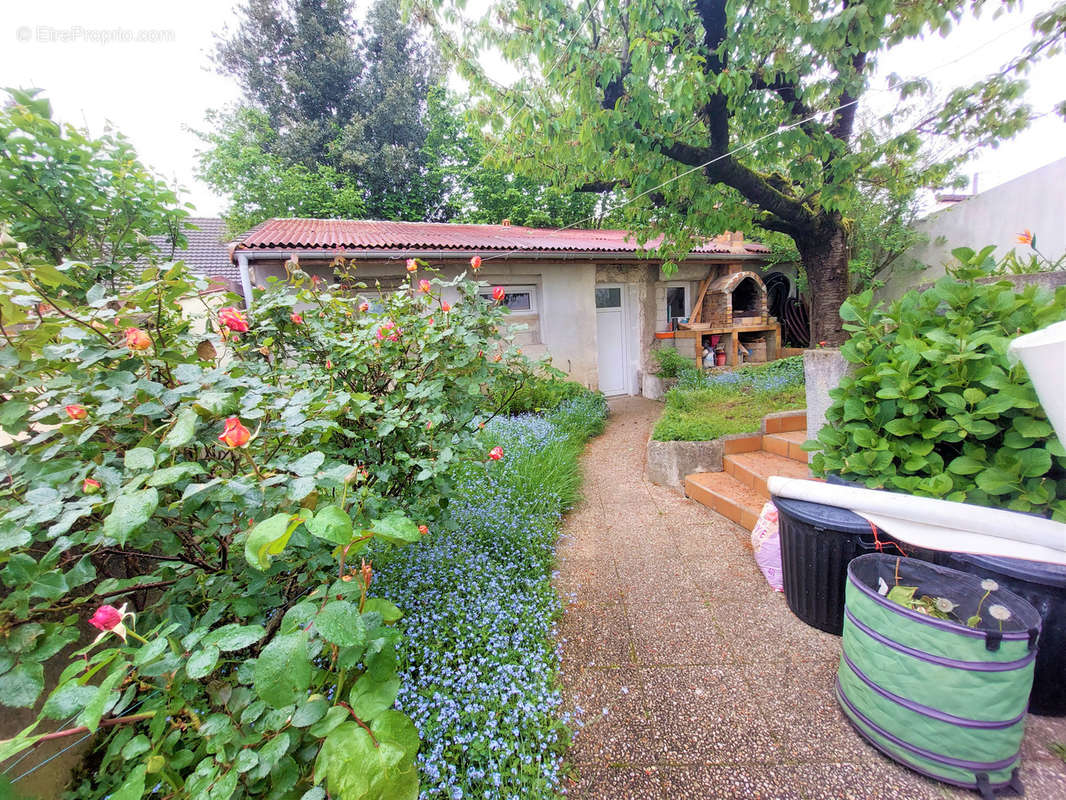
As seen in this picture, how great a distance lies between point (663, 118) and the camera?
11.7 feet

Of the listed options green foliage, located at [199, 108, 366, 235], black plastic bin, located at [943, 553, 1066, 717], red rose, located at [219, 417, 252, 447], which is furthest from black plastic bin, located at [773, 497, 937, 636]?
green foliage, located at [199, 108, 366, 235]

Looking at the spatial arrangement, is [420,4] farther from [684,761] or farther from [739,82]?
[684,761]

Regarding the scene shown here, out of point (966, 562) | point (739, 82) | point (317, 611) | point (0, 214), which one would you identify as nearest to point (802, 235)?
point (739, 82)

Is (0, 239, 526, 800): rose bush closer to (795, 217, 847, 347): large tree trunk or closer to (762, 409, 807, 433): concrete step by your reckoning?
(762, 409, 807, 433): concrete step

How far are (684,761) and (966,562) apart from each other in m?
1.41

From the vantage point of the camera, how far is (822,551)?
2.03 metres

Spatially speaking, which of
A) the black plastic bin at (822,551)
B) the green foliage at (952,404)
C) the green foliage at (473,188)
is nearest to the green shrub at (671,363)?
the green foliage at (952,404)

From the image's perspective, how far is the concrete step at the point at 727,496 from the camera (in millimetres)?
3188

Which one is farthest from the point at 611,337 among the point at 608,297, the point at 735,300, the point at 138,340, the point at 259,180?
the point at 259,180

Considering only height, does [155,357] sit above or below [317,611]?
above

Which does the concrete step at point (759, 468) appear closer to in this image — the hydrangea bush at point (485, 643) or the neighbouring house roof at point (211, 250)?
the hydrangea bush at point (485, 643)

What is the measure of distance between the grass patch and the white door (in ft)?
5.99

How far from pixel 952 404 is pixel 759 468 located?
1.80 m

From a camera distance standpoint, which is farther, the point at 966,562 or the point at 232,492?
the point at 966,562
